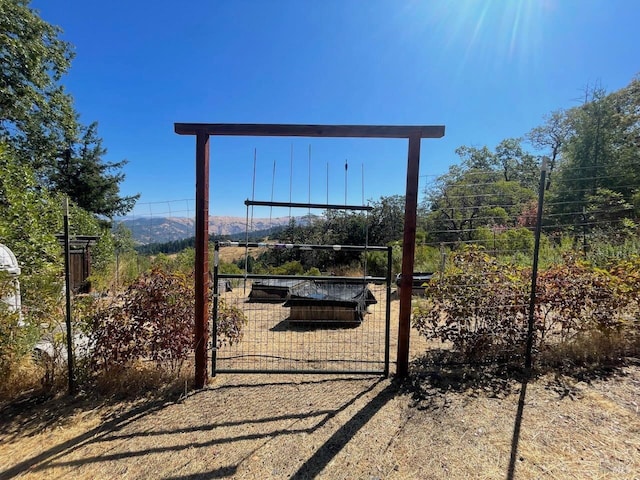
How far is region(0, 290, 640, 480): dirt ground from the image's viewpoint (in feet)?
5.37

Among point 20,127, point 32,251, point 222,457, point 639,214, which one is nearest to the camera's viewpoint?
point 222,457

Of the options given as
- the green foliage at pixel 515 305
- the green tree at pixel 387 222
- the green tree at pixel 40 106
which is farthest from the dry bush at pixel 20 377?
the green tree at pixel 387 222

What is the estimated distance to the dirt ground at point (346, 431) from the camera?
1.64 meters

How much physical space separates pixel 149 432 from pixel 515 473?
2.13 metres

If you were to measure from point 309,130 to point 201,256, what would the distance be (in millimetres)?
1323

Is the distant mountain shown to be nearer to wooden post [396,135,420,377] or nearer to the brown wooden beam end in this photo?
the brown wooden beam end

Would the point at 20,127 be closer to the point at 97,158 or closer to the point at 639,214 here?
the point at 97,158

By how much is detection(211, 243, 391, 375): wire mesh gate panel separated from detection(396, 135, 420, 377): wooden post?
124 mm

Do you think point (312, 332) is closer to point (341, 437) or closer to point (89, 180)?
point (341, 437)

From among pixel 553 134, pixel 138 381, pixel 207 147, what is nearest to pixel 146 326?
pixel 138 381

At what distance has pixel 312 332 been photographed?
437cm

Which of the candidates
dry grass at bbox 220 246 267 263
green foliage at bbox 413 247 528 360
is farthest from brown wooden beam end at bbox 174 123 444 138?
green foliage at bbox 413 247 528 360

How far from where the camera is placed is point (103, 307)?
8.50 ft

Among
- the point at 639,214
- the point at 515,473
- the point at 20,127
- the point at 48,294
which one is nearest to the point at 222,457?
the point at 515,473
